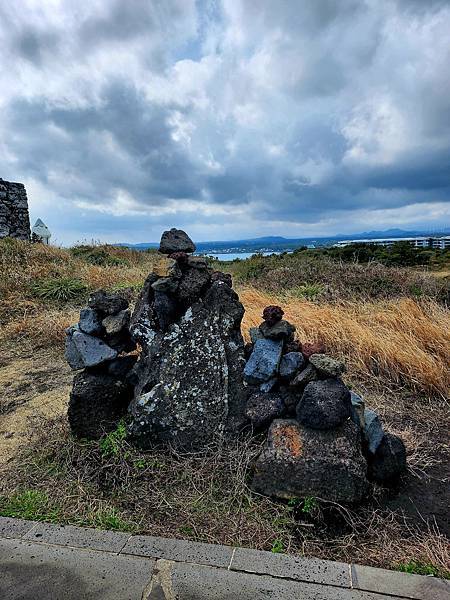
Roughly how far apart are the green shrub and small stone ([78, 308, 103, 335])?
5.54 m

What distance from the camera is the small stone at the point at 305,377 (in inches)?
102

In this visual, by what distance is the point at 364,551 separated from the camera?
A: 2098 millimetres

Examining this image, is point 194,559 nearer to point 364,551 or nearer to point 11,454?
point 364,551

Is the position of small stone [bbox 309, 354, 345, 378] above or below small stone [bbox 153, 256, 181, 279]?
below

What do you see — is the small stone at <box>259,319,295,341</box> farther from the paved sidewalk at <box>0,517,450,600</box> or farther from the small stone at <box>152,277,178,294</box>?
the paved sidewalk at <box>0,517,450,600</box>

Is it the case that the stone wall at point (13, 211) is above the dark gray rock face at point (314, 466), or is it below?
above

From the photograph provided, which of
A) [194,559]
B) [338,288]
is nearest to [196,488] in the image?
[194,559]

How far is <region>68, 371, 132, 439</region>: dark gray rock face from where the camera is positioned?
2.98 metres

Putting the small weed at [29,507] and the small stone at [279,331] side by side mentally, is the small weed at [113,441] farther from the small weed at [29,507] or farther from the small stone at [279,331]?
the small stone at [279,331]

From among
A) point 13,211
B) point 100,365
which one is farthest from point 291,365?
point 13,211

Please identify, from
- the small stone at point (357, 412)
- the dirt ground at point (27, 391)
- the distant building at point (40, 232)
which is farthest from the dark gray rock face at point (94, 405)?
the distant building at point (40, 232)

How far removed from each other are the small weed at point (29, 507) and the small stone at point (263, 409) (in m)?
1.22

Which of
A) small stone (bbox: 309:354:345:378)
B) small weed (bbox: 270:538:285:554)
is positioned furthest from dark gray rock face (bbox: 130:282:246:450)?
small weed (bbox: 270:538:285:554)

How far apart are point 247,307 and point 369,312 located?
1725mm
